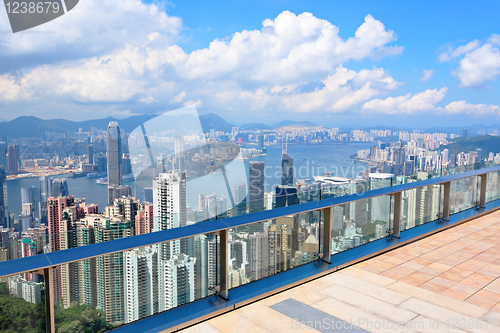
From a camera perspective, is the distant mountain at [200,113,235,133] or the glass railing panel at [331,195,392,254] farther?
the distant mountain at [200,113,235,133]

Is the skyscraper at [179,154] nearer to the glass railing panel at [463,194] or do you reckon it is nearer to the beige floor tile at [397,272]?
the glass railing panel at [463,194]

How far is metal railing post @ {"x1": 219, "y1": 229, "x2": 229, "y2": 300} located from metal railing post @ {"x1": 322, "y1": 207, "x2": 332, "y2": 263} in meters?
1.37

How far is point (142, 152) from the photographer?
519 inches

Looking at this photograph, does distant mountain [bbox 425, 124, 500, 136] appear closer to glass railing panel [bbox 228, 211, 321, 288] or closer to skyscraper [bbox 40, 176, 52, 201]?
glass railing panel [bbox 228, 211, 321, 288]

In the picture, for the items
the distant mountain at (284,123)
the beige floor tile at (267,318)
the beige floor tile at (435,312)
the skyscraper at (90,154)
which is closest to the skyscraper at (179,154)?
the skyscraper at (90,154)

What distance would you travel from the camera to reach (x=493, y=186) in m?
7.68

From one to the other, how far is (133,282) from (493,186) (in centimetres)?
852

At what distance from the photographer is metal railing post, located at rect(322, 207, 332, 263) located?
12.4ft

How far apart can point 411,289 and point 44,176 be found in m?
14.7

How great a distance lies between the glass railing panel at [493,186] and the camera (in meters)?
7.42

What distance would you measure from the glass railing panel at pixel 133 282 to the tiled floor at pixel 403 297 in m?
0.34

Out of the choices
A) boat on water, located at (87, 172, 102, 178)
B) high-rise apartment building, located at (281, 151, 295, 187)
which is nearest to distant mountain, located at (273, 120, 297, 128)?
high-rise apartment building, located at (281, 151, 295, 187)

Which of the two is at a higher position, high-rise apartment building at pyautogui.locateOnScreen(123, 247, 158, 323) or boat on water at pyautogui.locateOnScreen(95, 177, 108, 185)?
high-rise apartment building at pyautogui.locateOnScreen(123, 247, 158, 323)

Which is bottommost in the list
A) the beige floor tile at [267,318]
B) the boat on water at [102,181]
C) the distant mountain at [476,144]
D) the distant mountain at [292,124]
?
the boat on water at [102,181]
